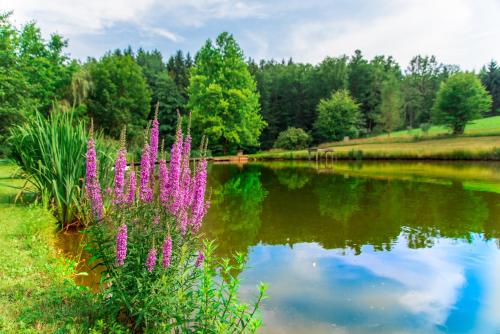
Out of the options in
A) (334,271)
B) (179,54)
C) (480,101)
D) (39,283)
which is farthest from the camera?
(179,54)

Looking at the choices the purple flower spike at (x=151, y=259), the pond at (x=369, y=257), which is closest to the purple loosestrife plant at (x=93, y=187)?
the purple flower spike at (x=151, y=259)

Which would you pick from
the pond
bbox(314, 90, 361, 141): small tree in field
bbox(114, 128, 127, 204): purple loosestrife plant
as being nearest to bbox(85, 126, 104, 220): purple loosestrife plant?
bbox(114, 128, 127, 204): purple loosestrife plant

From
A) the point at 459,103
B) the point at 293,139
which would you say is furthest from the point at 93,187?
the point at 459,103

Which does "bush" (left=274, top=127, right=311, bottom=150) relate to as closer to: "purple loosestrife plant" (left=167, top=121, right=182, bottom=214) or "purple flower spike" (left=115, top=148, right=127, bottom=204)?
"purple loosestrife plant" (left=167, top=121, right=182, bottom=214)

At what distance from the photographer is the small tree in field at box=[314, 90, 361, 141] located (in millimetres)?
49344

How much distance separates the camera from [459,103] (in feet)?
141

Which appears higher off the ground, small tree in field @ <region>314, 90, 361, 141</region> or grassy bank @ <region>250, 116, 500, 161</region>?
small tree in field @ <region>314, 90, 361, 141</region>

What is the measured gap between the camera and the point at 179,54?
246 feet

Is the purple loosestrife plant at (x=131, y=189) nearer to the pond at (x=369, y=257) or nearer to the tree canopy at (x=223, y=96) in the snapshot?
the pond at (x=369, y=257)

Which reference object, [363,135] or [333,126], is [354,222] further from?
[363,135]

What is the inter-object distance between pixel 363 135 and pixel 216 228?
50302 mm

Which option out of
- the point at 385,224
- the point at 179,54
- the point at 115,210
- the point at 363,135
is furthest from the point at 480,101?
the point at 179,54

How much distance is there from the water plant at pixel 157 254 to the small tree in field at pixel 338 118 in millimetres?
48041

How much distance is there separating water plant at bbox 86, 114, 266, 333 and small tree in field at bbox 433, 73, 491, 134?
157ft
